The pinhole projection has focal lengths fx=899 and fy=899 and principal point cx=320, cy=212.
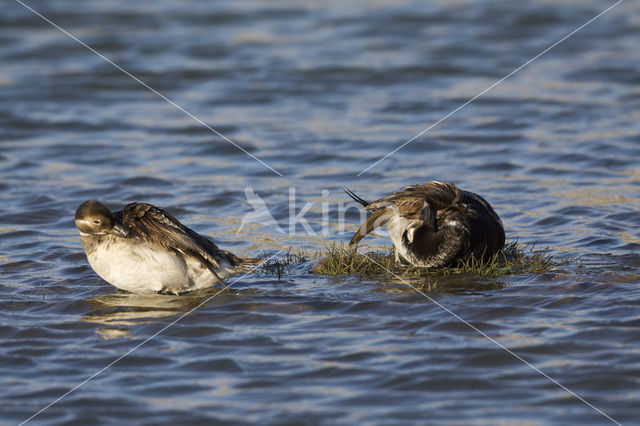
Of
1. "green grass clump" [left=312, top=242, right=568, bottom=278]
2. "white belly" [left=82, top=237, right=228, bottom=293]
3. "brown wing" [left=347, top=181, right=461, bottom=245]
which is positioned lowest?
"green grass clump" [left=312, top=242, right=568, bottom=278]

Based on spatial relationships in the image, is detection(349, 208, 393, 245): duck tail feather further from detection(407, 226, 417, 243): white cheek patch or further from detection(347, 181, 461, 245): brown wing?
detection(407, 226, 417, 243): white cheek patch

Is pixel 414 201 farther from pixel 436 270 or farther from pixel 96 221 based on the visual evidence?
pixel 96 221

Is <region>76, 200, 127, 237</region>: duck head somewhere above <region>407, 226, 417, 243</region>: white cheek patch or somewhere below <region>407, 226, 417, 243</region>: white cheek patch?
above

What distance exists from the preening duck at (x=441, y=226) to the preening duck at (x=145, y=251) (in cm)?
158

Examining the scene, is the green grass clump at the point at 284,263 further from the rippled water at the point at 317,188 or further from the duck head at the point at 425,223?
the duck head at the point at 425,223

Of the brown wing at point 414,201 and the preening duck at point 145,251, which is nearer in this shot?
the preening duck at point 145,251

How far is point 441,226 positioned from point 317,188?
153 inches

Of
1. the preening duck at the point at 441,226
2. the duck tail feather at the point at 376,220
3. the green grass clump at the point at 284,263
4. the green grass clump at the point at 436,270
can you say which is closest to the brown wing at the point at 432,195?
the preening duck at the point at 441,226

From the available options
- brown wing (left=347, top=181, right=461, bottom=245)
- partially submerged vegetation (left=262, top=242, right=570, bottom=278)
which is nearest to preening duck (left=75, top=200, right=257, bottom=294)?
partially submerged vegetation (left=262, top=242, right=570, bottom=278)

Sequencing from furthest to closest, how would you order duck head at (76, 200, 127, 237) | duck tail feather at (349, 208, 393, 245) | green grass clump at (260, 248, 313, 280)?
1. green grass clump at (260, 248, 313, 280)
2. duck tail feather at (349, 208, 393, 245)
3. duck head at (76, 200, 127, 237)

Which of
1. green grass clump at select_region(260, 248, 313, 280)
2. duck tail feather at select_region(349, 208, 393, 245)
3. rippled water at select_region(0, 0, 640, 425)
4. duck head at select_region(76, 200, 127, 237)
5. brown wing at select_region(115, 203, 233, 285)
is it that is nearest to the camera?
rippled water at select_region(0, 0, 640, 425)

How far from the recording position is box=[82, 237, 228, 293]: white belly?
7227mm

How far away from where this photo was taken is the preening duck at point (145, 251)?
723 cm

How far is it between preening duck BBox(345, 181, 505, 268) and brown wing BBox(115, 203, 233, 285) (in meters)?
1.65
